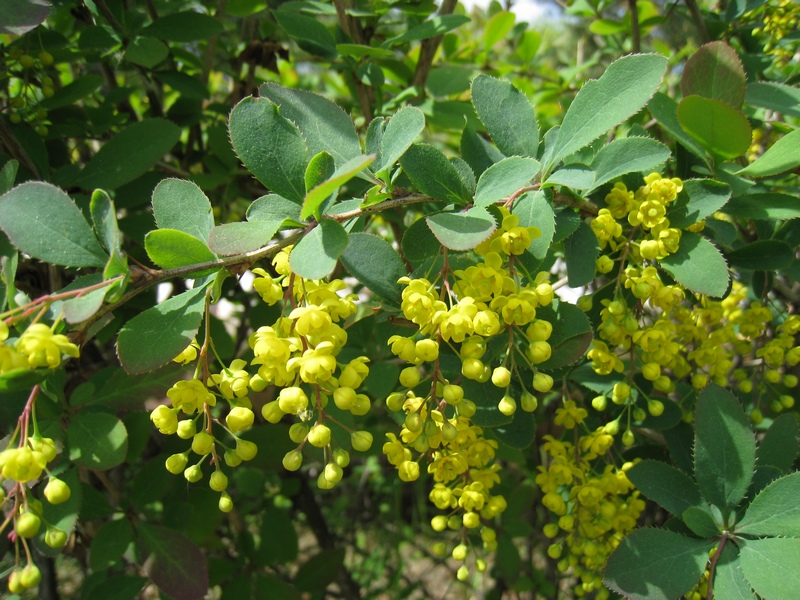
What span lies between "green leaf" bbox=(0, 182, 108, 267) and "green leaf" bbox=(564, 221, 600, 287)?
92 centimetres

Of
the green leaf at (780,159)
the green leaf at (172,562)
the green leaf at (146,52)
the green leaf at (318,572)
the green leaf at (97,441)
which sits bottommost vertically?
the green leaf at (318,572)

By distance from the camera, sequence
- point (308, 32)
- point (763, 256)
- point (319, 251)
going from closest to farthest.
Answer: point (319, 251), point (763, 256), point (308, 32)

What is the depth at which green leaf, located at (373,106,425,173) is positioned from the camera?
107 cm

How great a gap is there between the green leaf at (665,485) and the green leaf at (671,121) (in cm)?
72

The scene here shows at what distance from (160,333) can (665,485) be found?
1.16 metres

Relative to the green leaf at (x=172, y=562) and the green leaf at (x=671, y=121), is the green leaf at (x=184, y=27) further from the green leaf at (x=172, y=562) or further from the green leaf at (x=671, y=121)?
the green leaf at (x=172, y=562)

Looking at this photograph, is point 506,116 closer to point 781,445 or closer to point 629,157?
point 629,157

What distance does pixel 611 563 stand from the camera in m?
1.28

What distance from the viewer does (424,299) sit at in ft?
3.56

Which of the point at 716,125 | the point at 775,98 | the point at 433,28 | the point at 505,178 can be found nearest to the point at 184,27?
the point at 433,28

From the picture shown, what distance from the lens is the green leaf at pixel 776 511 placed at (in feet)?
4.08

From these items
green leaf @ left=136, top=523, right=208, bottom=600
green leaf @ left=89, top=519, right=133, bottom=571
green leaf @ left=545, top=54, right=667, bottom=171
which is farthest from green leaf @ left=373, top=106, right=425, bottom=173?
green leaf @ left=89, top=519, right=133, bottom=571

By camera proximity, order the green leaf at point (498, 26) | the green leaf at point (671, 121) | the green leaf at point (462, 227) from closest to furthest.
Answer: the green leaf at point (462, 227)
the green leaf at point (671, 121)
the green leaf at point (498, 26)

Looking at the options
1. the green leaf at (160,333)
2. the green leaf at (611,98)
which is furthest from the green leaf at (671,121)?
the green leaf at (160,333)
